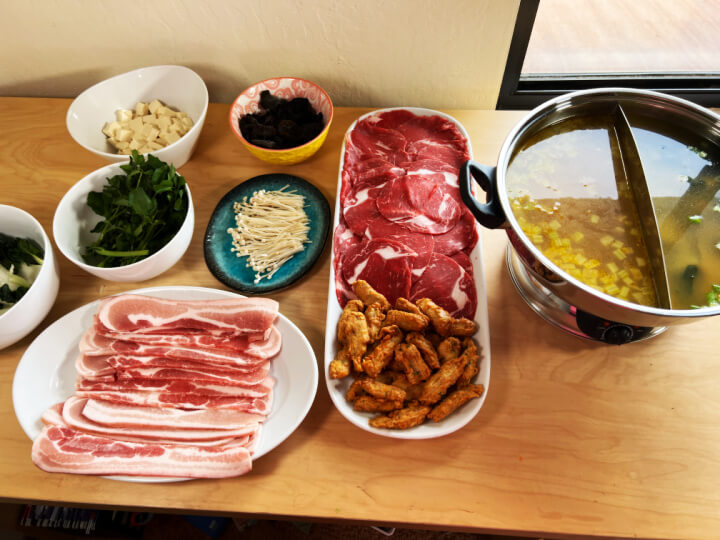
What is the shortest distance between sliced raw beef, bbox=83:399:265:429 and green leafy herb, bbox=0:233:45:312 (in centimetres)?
39

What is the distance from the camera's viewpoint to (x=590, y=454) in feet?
3.52

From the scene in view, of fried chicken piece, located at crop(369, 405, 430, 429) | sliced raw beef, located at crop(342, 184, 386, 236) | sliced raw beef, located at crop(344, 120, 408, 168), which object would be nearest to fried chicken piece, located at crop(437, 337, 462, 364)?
fried chicken piece, located at crop(369, 405, 430, 429)

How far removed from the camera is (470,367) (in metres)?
1.07

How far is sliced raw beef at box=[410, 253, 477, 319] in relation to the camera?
47.1 inches

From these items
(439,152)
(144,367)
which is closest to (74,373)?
(144,367)

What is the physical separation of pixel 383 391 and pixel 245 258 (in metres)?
0.58

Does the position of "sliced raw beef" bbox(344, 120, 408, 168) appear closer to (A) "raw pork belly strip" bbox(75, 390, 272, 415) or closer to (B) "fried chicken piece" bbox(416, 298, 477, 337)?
(B) "fried chicken piece" bbox(416, 298, 477, 337)

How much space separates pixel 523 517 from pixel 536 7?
A: 4.46 ft

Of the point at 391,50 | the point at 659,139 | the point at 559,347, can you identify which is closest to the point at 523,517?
the point at 559,347

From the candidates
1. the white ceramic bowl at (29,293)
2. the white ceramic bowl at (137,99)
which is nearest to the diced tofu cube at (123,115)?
the white ceramic bowl at (137,99)

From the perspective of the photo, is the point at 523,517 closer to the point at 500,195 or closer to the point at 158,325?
the point at 500,195

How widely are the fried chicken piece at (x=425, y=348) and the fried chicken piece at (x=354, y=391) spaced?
6.1 inches

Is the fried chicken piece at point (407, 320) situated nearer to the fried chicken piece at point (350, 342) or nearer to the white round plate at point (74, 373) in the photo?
the fried chicken piece at point (350, 342)

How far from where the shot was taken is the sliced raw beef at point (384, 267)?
3.99 feet
